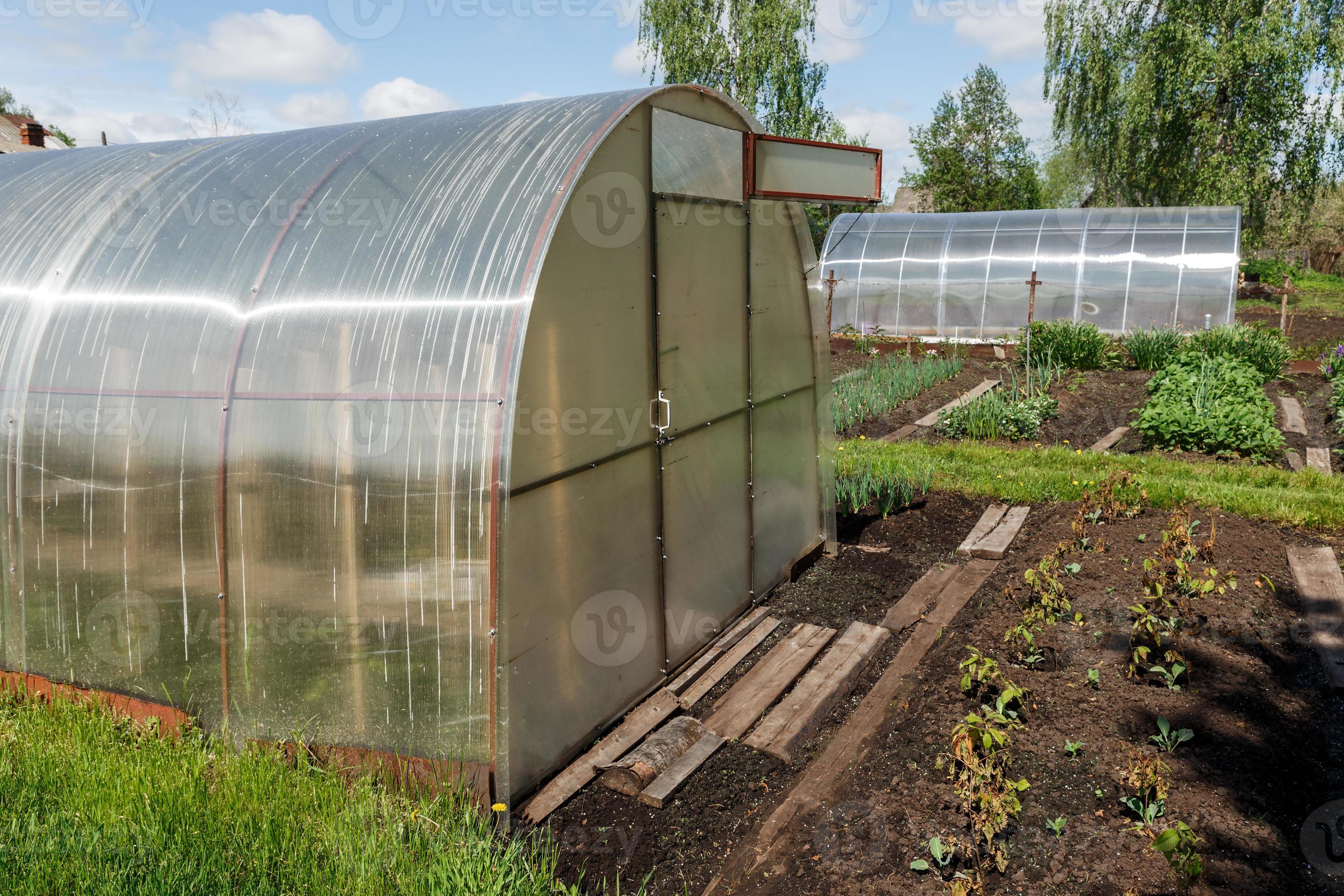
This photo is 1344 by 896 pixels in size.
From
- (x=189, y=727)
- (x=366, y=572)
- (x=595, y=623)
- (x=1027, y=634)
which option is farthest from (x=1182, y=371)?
(x=189, y=727)

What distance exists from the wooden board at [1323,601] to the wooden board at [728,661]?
9.28ft

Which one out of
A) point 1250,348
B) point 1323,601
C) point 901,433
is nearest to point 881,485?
point 901,433

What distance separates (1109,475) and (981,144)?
36062 mm

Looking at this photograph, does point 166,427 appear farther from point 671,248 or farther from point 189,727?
point 671,248

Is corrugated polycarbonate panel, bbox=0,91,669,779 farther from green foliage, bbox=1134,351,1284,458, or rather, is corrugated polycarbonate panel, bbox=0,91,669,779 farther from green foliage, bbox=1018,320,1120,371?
green foliage, bbox=1018,320,1120,371

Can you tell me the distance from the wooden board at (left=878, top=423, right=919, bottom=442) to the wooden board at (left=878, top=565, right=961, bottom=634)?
12.1 feet

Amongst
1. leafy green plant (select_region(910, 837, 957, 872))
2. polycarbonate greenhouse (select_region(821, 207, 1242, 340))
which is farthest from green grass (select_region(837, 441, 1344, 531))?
polycarbonate greenhouse (select_region(821, 207, 1242, 340))

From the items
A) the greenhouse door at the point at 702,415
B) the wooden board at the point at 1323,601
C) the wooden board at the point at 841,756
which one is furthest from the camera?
the greenhouse door at the point at 702,415

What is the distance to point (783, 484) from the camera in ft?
20.3

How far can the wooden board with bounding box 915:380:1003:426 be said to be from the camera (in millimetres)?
10625

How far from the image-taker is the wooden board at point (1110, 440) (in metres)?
9.44

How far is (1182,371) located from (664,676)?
7476mm

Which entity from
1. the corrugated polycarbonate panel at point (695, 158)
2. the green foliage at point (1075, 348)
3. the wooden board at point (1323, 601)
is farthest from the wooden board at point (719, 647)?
the green foliage at point (1075, 348)

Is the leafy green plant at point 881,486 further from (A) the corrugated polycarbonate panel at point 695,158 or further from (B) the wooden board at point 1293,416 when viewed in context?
(B) the wooden board at point 1293,416
